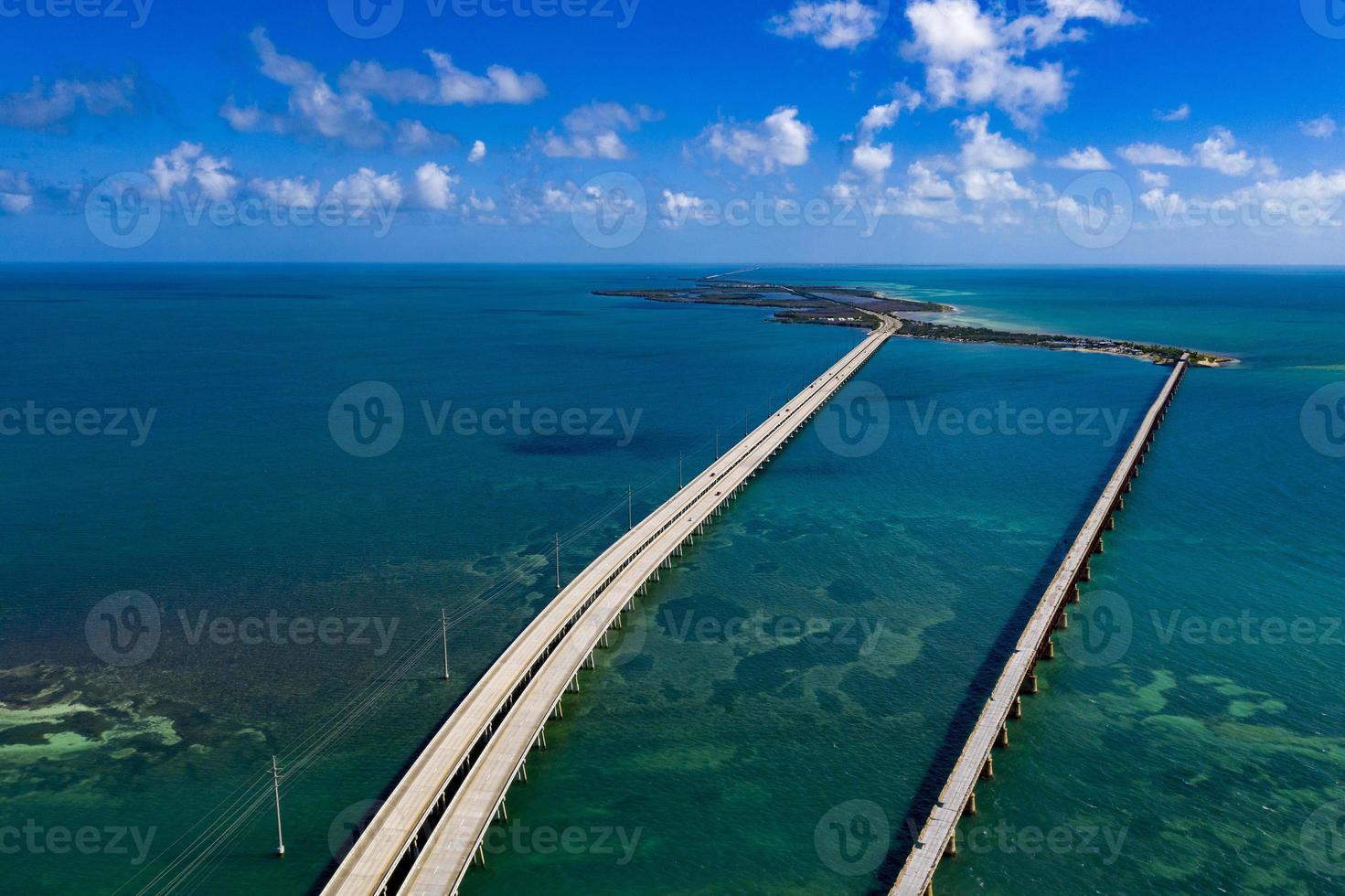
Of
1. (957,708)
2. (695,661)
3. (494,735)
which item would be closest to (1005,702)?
(957,708)

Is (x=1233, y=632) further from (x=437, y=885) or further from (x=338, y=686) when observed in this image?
(x=338, y=686)

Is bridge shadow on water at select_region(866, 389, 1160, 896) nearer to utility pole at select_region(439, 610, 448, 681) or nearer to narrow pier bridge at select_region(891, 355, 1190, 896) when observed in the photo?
narrow pier bridge at select_region(891, 355, 1190, 896)

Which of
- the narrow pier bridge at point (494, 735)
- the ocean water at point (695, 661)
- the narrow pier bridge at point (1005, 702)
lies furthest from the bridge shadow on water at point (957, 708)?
the narrow pier bridge at point (494, 735)

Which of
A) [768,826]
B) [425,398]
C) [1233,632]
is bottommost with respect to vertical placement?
[768,826]

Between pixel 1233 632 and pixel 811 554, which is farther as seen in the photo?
pixel 811 554

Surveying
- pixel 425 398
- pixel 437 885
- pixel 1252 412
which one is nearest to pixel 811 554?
pixel 437 885

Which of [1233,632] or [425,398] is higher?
[425,398]

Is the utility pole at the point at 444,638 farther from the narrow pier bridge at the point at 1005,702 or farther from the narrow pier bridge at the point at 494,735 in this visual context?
the narrow pier bridge at the point at 1005,702
